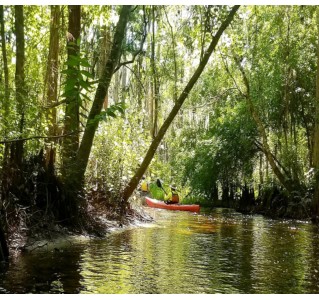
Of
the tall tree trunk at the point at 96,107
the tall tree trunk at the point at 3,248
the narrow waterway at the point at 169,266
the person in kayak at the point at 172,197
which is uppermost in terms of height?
the tall tree trunk at the point at 96,107

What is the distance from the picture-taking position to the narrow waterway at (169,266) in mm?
3900

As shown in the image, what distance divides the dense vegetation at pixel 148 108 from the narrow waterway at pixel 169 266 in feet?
2.04

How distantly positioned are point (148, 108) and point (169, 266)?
1075 centimetres

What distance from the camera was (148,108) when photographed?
15.2m

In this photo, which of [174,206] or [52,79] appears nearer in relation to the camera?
[52,79]

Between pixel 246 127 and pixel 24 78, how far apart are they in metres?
9.89

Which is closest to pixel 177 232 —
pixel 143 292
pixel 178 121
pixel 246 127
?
pixel 143 292

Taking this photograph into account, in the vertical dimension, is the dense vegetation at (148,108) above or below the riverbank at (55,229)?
above

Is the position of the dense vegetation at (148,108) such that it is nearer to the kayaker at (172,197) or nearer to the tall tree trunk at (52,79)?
the tall tree trunk at (52,79)

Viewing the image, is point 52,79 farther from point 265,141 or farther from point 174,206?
point 174,206

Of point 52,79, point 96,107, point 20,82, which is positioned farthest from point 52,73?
point 20,82

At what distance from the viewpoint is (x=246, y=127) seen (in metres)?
14.7

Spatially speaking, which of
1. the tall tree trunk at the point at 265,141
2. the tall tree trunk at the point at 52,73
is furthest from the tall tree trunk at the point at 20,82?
the tall tree trunk at the point at 265,141
